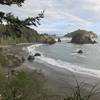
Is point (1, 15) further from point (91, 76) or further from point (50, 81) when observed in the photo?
point (91, 76)

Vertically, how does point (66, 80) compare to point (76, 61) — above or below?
above

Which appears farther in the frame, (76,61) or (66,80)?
(76,61)

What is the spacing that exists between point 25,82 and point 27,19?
5.41 m

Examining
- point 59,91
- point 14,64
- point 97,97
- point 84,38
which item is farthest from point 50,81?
point 84,38

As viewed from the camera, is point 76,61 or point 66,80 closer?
point 66,80

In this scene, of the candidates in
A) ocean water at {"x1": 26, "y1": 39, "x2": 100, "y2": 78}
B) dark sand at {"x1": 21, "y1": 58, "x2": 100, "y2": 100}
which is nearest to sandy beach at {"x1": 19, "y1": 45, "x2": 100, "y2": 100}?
dark sand at {"x1": 21, "y1": 58, "x2": 100, "y2": 100}

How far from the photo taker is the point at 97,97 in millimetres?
27578

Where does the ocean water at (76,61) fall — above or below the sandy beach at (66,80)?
below

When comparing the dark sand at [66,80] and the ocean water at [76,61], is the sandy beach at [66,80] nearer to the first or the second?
the dark sand at [66,80]

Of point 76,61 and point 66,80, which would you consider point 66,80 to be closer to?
point 66,80

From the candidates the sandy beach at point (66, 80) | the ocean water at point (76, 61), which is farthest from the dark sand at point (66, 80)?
the ocean water at point (76, 61)

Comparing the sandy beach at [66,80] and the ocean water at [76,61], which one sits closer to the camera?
the sandy beach at [66,80]

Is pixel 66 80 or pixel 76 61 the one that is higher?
pixel 66 80

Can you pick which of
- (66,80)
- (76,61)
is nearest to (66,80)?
(66,80)
